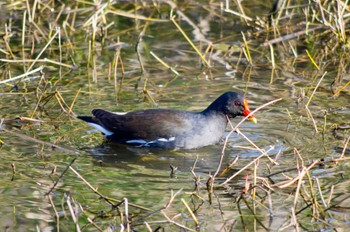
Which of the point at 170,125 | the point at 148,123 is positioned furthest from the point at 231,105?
the point at 148,123

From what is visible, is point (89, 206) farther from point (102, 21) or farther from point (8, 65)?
point (102, 21)

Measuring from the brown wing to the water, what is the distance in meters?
0.17

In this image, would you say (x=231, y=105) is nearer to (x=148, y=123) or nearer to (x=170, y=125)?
(x=170, y=125)

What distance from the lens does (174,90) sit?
9.07 metres

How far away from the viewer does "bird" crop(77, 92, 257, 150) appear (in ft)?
25.2

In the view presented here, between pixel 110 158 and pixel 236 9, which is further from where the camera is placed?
pixel 236 9

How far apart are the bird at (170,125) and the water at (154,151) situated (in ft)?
0.37

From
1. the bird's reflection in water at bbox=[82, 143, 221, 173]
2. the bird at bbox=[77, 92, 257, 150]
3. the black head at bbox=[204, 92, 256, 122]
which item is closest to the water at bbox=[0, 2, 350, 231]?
the bird's reflection in water at bbox=[82, 143, 221, 173]

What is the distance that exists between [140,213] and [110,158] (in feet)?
5.58

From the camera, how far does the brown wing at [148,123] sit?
25.2ft

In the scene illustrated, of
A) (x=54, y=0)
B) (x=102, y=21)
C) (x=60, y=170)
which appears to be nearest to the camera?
(x=60, y=170)

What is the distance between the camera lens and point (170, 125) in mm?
7691

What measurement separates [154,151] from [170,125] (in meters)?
0.28

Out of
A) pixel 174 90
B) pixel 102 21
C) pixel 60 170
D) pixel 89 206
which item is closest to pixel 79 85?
pixel 174 90
